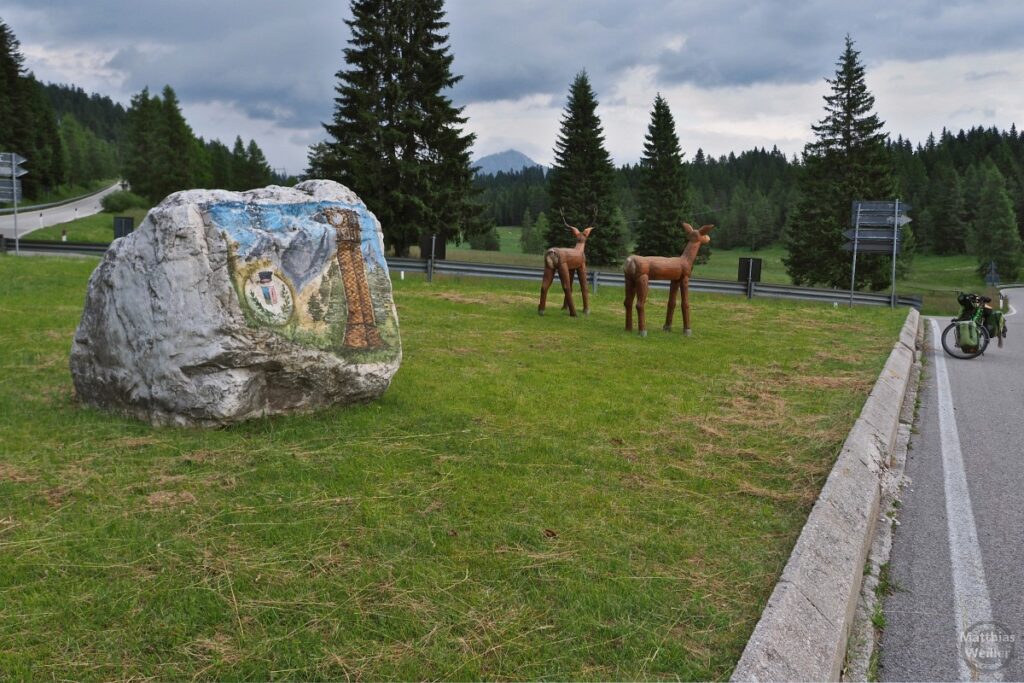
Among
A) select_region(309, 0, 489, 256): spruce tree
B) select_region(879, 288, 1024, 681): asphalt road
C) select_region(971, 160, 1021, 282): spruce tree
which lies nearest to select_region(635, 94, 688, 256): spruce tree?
select_region(309, 0, 489, 256): spruce tree

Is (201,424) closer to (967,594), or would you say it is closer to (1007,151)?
(967,594)

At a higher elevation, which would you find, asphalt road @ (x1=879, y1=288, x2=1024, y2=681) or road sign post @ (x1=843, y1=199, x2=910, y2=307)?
road sign post @ (x1=843, y1=199, x2=910, y2=307)

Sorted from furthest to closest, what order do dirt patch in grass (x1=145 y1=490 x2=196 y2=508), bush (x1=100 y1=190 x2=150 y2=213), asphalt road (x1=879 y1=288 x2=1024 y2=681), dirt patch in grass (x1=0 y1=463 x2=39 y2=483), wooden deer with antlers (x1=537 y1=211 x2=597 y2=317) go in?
1. bush (x1=100 y1=190 x2=150 y2=213)
2. wooden deer with antlers (x1=537 y1=211 x2=597 y2=317)
3. dirt patch in grass (x1=0 y1=463 x2=39 y2=483)
4. dirt patch in grass (x1=145 y1=490 x2=196 y2=508)
5. asphalt road (x1=879 y1=288 x2=1024 y2=681)

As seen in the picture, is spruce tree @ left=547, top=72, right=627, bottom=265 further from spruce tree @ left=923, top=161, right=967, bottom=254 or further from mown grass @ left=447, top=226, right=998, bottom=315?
spruce tree @ left=923, top=161, right=967, bottom=254

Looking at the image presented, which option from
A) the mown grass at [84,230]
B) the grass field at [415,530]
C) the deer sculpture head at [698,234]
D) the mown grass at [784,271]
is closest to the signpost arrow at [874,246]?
the deer sculpture head at [698,234]

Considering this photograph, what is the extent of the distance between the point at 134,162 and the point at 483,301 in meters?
58.6

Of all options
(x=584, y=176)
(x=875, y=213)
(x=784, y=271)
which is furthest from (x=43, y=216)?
(x=784, y=271)

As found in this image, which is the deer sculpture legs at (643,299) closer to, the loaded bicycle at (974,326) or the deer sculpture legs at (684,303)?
the deer sculpture legs at (684,303)

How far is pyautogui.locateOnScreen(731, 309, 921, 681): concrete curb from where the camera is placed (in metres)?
2.97

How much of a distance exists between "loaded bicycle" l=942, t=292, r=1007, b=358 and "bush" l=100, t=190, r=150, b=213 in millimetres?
58455

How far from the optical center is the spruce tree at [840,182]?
4000 cm

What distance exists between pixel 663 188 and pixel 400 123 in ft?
68.6

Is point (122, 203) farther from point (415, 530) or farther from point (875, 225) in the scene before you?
point (415, 530)

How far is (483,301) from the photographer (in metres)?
17.2
